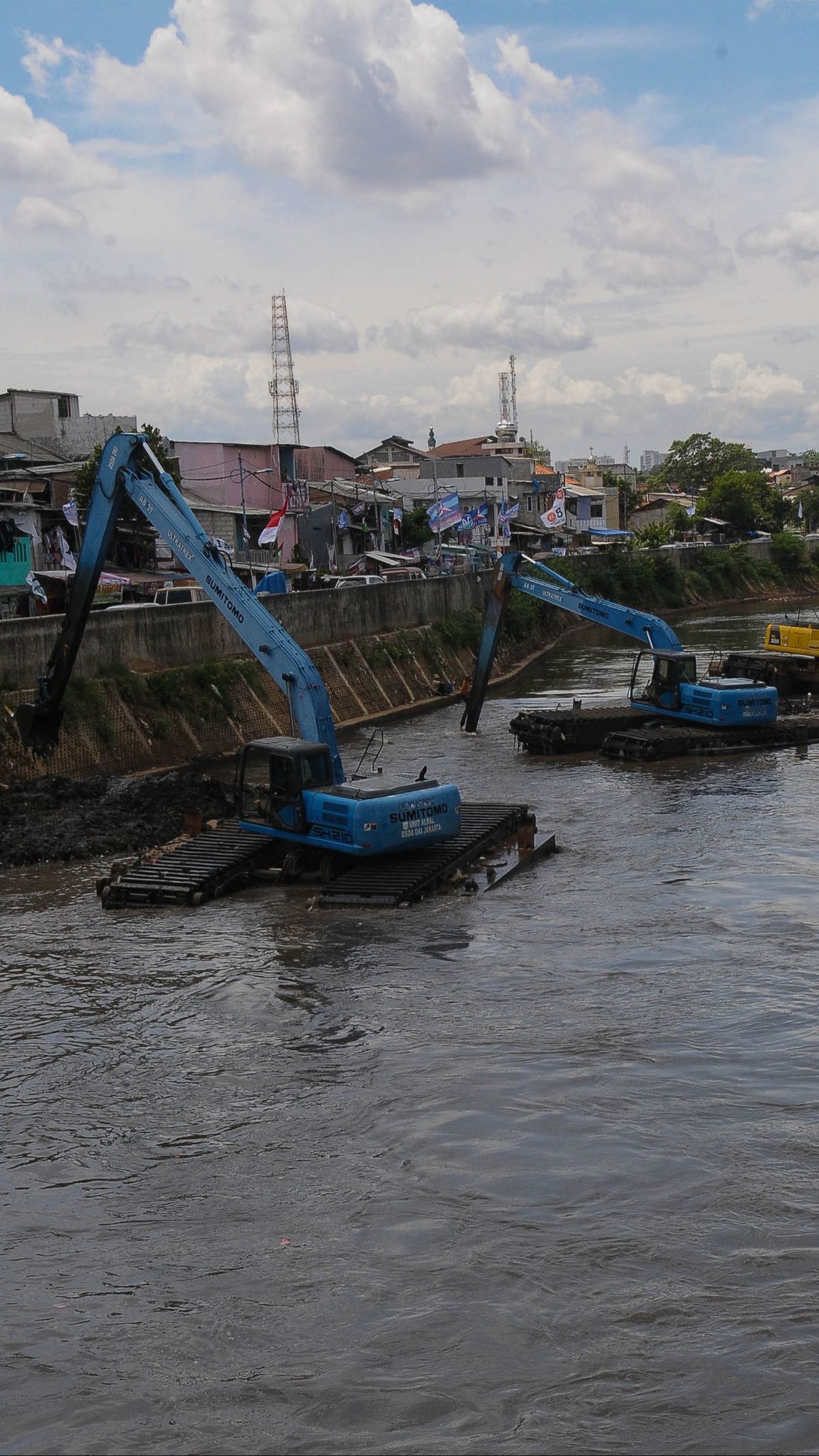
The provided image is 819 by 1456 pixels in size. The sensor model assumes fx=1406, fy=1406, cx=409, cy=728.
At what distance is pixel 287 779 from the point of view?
2183cm

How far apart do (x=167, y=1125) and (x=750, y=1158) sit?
555 cm

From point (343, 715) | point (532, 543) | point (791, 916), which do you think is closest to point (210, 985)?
point (791, 916)

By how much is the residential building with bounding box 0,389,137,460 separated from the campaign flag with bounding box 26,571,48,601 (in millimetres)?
24381

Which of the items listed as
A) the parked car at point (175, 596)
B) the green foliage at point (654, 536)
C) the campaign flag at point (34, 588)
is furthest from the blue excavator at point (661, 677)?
the green foliage at point (654, 536)

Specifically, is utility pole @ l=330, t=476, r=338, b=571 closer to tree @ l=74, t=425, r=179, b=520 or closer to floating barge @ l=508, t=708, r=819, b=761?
tree @ l=74, t=425, r=179, b=520

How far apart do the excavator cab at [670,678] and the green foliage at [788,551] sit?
68.1 meters

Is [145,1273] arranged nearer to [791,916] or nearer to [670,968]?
[670,968]

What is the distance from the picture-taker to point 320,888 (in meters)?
22.2

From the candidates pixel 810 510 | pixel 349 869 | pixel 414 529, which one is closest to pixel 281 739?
pixel 349 869

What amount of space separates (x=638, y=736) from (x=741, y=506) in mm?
90230

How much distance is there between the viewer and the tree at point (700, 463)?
154 m

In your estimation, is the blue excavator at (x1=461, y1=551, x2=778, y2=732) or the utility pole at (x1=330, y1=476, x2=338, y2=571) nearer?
the blue excavator at (x1=461, y1=551, x2=778, y2=732)

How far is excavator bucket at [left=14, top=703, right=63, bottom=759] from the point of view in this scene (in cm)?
2973

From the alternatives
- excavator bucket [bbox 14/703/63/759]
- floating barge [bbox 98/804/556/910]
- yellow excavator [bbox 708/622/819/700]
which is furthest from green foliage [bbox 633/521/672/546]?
floating barge [bbox 98/804/556/910]
